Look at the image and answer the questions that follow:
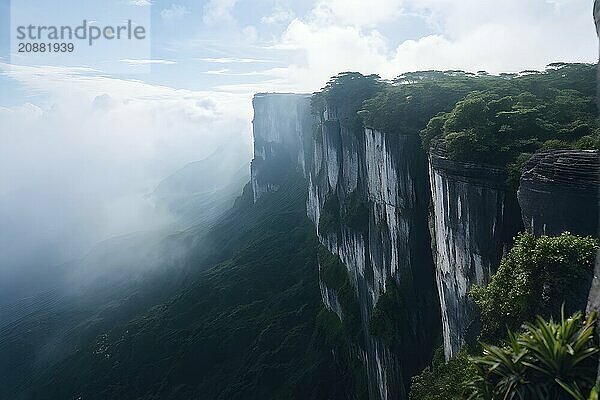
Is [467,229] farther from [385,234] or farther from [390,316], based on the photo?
[390,316]

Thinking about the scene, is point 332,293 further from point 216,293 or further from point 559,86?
point 559,86

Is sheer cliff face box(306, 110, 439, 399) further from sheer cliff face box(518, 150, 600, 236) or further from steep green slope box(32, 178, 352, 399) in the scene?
sheer cliff face box(518, 150, 600, 236)

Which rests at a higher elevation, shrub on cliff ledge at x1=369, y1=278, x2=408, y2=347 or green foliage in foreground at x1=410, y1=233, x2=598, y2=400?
green foliage in foreground at x1=410, y1=233, x2=598, y2=400

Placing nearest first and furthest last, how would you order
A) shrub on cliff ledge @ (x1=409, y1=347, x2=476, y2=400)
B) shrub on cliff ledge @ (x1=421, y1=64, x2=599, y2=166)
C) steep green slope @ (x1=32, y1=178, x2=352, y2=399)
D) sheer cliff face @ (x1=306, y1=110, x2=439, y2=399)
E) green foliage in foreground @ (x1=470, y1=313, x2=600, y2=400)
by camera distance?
green foliage in foreground @ (x1=470, y1=313, x2=600, y2=400) → shrub on cliff ledge @ (x1=409, y1=347, x2=476, y2=400) → shrub on cliff ledge @ (x1=421, y1=64, x2=599, y2=166) → sheer cliff face @ (x1=306, y1=110, x2=439, y2=399) → steep green slope @ (x1=32, y1=178, x2=352, y2=399)

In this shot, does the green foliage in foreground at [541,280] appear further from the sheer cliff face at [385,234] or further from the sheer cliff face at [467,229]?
the sheer cliff face at [385,234]

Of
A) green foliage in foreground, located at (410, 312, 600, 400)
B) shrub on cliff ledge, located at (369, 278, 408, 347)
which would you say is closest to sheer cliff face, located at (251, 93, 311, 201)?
shrub on cliff ledge, located at (369, 278, 408, 347)

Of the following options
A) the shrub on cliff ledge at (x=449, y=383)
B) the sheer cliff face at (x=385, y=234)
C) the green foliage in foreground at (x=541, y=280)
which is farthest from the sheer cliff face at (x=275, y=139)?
the green foliage in foreground at (x=541, y=280)
